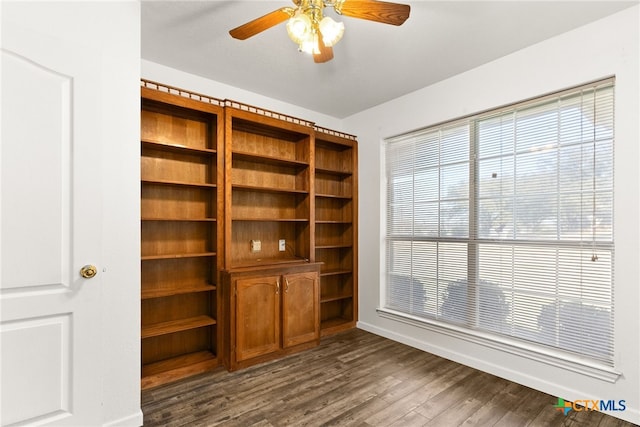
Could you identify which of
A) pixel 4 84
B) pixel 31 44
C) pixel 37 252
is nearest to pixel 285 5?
pixel 31 44

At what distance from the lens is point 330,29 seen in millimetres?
1628

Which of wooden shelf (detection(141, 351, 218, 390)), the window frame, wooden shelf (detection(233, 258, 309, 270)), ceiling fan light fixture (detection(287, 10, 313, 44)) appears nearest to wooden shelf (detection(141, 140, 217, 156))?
wooden shelf (detection(233, 258, 309, 270))

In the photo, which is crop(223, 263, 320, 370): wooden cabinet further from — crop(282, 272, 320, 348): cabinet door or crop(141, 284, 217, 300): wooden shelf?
crop(141, 284, 217, 300): wooden shelf

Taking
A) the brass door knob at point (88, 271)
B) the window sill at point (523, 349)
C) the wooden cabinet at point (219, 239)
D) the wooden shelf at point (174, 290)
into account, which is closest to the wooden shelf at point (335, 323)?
the wooden cabinet at point (219, 239)

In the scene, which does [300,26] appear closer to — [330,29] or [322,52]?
[330,29]

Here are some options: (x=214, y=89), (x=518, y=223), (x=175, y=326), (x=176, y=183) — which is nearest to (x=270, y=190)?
(x=176, y=183)

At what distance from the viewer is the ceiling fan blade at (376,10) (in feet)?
4.90

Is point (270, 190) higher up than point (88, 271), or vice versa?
point (270, 190)

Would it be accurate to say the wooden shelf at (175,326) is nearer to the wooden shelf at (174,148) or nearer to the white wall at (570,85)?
the wooden shelf at (174,148)

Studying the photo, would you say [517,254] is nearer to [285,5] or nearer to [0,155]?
[285,5]

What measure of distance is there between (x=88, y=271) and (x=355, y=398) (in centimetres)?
196

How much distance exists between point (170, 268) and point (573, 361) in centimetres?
331

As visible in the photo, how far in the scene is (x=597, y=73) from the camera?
7.04 feet

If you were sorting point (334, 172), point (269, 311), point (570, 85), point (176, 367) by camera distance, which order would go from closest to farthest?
point (570, 85)
point (176, 367)
point (269, 311)
point (334, 172)
